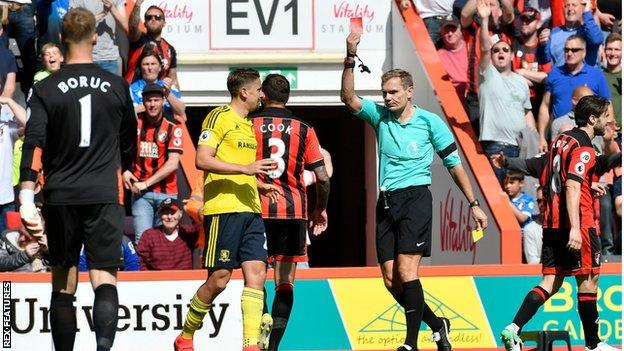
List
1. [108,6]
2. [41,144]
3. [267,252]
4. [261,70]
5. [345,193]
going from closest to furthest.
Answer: [41,144]
[267,252]
[108,6]
[261,70]
[345,193]

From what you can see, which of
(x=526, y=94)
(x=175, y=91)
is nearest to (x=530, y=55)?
(x=526, y=94)

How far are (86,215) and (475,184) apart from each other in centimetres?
749

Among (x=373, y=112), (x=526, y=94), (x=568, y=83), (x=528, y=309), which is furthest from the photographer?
(x=568, y=83)

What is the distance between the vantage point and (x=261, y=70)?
1766cm

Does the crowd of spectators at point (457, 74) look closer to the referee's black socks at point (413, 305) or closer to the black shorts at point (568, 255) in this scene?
the black shorts at point (568, 255)

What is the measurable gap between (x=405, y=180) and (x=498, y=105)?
181 inches

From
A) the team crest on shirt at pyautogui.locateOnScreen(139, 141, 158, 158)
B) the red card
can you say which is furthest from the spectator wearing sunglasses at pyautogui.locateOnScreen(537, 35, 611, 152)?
the red card

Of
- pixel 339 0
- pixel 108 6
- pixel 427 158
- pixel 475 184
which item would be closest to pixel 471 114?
pixel 475 184

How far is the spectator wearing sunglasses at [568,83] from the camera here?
15.8 m

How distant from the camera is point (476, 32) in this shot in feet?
55.0

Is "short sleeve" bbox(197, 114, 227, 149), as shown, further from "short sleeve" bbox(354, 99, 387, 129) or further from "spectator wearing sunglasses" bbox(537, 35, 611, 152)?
"spectator wearing sunglasses" bbox(537, 35, 611, 152)

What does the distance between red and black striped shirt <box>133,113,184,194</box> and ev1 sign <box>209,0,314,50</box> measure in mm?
3534

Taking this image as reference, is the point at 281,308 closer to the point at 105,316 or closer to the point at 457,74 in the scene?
the point at 105,316

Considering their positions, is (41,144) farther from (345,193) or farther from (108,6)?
(345,193)
